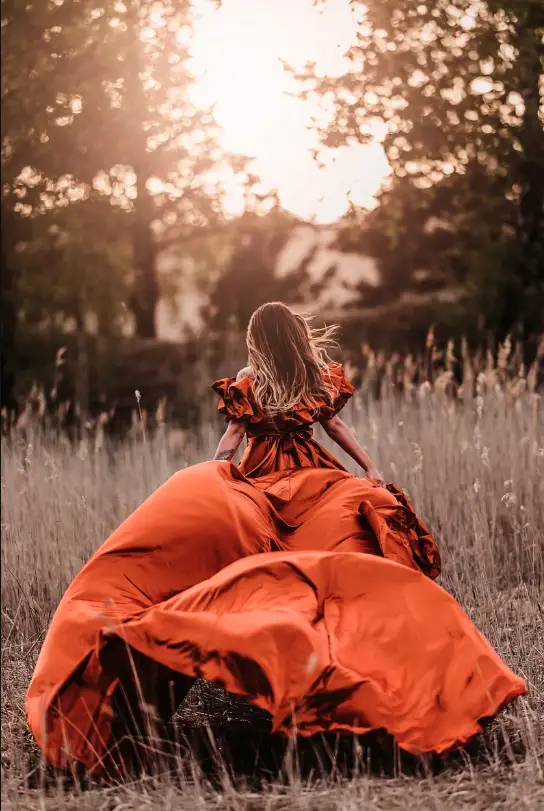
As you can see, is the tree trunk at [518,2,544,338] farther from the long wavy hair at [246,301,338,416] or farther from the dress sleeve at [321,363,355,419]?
the long wavy hair at [246,301,338,416]

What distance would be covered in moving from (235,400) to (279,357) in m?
0.21

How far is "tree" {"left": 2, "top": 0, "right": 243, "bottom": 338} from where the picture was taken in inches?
307

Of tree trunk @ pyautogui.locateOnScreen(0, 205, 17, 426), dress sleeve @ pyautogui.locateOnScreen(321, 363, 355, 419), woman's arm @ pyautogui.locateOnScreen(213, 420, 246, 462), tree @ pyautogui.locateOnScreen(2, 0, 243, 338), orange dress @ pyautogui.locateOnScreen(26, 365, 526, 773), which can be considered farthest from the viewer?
tree trunk @ pyautogui.locateOnScreen(0, 205, 17, 426)

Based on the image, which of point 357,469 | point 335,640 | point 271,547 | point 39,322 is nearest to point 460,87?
point 357,469

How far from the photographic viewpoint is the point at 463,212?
24.7 feet

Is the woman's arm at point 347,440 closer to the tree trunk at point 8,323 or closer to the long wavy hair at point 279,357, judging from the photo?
the long wavy hair at point 279,357

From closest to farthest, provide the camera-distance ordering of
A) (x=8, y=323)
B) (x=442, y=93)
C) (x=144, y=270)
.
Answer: (x=442, y=93), (x=8, y=323), (x=144, y=270)

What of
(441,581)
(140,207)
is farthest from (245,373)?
(140,207)

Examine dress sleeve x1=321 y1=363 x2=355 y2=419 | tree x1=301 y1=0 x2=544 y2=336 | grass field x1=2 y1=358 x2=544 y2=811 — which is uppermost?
tree x1=301 y1=0 x2=544 y2=336

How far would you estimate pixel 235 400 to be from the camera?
317 centimetres

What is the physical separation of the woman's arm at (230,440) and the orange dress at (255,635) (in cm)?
43

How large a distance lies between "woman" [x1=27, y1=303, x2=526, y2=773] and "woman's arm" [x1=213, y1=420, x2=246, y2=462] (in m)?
0.34

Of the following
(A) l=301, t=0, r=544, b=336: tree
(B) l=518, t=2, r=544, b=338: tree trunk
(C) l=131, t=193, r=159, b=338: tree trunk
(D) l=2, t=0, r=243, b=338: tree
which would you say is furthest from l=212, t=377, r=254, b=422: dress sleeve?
(C) l=131, t=193, r=159, b=338: tree trunk

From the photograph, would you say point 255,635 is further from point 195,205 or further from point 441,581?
point 195,205
